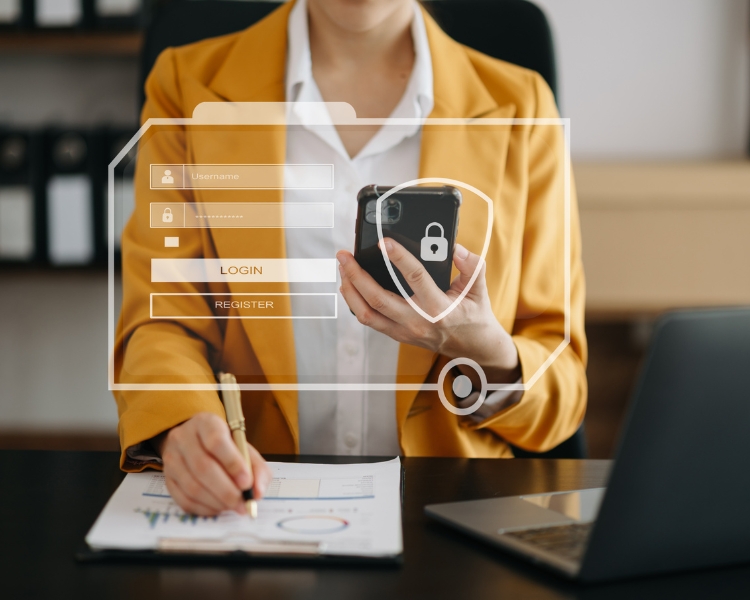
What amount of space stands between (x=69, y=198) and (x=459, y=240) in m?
1.11

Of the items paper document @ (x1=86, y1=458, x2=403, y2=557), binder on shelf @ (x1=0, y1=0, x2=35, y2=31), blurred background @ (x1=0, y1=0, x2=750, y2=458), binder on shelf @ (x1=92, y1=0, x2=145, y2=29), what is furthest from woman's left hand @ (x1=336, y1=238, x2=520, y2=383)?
binder on shelf @ (x1=0, y1=0, x2=35, y2=31)

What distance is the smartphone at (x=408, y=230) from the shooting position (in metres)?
0.64

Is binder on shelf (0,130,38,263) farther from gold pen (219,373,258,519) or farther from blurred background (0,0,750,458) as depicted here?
gold pen (219,373,258,519)

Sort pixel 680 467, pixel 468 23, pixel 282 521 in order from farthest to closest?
1. pixel 468 23
2. pixel 282 521
3. pixel 680 467

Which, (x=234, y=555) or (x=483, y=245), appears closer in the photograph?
(x=234, y=555)

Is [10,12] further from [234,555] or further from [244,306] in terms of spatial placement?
[234,555]

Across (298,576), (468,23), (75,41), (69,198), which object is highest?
(75,41)

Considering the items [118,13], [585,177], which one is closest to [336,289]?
[585,177]

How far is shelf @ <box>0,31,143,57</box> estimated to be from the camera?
1.56 m

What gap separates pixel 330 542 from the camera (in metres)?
0.49

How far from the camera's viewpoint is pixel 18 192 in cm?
153

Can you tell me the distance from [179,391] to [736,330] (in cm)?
45

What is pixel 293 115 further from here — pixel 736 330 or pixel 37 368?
pixel 37 368

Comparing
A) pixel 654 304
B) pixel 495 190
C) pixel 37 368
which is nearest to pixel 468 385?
pixel 495 190
